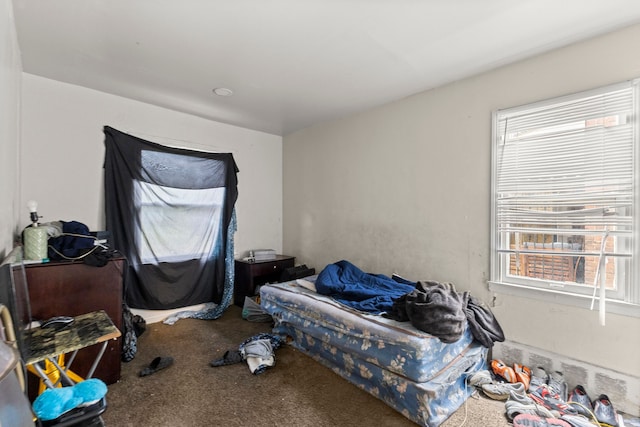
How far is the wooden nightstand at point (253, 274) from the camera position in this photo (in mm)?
3457

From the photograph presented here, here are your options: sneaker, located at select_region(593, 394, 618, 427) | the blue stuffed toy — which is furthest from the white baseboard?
sneaker, located at select_region(593, 394, 618, 427)

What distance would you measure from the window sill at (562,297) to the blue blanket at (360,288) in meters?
0.68

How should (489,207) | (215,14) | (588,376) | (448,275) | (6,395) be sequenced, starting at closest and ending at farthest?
(6,395)
(215,14)
(588,376)
(489,207)
(448,275)

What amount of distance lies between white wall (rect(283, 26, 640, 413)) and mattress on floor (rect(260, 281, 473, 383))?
626 mm

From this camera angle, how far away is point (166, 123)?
3.18 meters

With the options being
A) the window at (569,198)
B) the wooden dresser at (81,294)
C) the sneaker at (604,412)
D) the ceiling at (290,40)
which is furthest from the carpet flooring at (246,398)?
the ceiling at (290,40)

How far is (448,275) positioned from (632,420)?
4.18ft

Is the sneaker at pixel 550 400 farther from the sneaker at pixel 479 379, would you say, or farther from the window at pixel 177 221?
the window at pixel 177 221

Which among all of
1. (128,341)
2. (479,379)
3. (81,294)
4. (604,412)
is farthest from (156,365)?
(604,412)

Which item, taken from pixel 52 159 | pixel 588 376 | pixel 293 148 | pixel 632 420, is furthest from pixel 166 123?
pixel 632 420

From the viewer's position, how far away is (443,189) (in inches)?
101

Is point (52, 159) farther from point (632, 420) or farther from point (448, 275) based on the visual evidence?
point (632, 420)

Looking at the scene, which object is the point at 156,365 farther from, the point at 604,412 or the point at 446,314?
the point at 604,412

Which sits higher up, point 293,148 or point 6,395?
point 293,148
